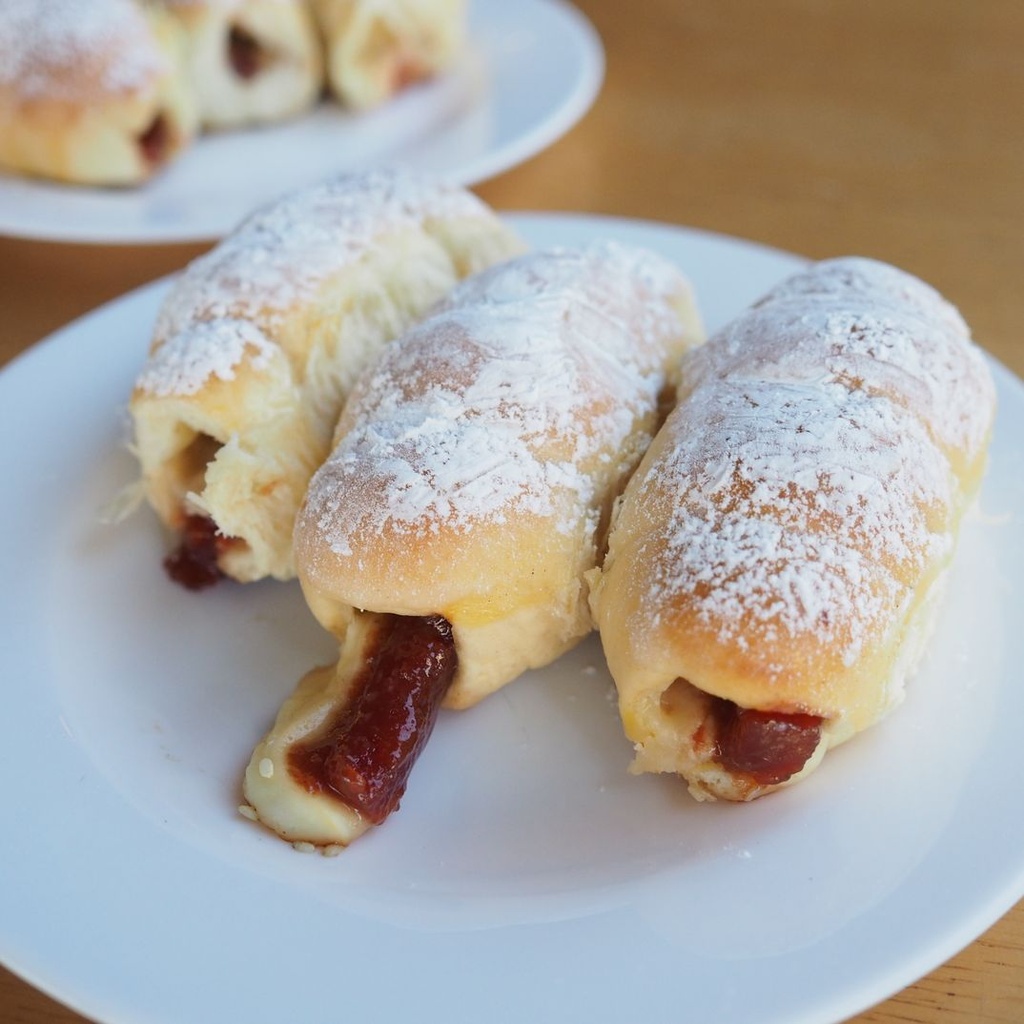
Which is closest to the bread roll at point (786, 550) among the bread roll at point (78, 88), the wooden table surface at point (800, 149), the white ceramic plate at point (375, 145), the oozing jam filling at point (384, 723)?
the oozing jam filling at point (384, 723)

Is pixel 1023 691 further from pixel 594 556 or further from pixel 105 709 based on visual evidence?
pixel 105 709

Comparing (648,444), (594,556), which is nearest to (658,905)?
(594,556)

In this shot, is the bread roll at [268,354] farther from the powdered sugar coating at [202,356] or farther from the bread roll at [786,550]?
the bread roll at [786,550]

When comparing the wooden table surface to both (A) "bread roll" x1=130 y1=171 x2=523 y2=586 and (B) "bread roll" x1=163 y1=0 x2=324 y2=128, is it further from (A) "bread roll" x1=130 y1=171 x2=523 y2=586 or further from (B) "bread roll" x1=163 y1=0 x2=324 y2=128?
(A) "bread roll" x1=130 y1=171 x2=523 y2=586

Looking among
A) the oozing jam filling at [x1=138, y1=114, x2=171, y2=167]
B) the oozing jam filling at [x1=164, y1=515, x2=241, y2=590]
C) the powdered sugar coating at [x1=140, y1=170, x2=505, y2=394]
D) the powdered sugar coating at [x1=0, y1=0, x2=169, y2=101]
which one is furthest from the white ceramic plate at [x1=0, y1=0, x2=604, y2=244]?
the oozing jam filling at [x1=164, y1=515, x2=241, y2=590]

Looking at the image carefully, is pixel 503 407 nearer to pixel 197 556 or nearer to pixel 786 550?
pixel 786 550

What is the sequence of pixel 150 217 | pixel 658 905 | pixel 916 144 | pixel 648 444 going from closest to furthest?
pixel 658 905, pixel 648 444, pixel 150 217, pixel 916 144

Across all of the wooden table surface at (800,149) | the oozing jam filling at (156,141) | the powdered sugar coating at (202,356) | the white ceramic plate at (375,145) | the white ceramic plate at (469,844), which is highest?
the powdered sugar coating at (202,356)
